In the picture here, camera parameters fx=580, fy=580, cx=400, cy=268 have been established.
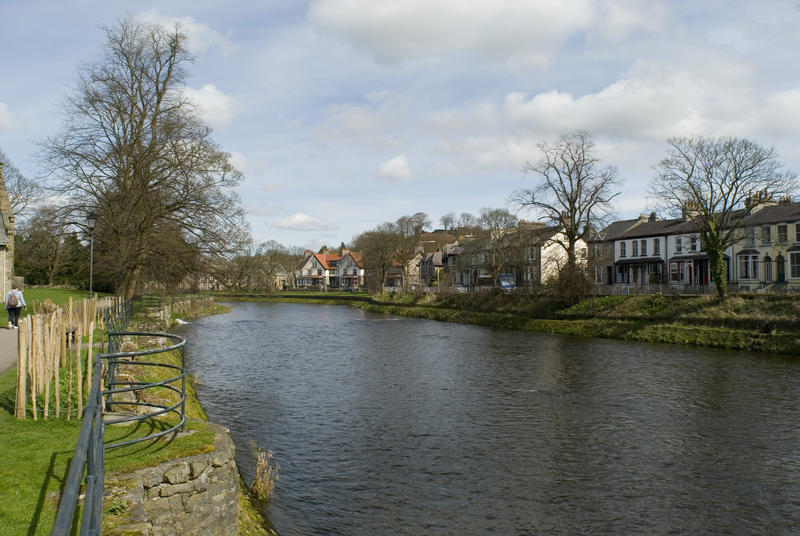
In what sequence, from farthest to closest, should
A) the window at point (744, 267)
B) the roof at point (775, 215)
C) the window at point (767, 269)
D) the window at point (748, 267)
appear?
the window at point (744, 267)
the window at point (748, 267)
the window at point (767, 269)
the roof at point (775, 215)

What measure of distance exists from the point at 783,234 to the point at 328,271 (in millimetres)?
114887

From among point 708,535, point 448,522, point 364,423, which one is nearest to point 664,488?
point 708,535

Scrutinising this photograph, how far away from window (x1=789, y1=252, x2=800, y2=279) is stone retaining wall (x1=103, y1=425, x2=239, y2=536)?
5119 cm

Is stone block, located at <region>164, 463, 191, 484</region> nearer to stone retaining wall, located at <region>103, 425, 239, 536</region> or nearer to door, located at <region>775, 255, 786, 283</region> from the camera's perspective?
stone retaining wall, located at <region>103, 425, 239, 536</region>

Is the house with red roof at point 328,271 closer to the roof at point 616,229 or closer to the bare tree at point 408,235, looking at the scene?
the bare tree at point 408,235

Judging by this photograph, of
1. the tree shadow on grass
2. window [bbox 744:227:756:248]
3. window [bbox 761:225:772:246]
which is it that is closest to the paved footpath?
the tree shadow on grass

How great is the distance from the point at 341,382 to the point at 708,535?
14.7m

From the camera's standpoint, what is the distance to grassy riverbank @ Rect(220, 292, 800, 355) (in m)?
32.4

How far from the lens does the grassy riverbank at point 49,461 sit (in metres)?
5.92

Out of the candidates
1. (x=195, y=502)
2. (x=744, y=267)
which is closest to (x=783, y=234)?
(x=744, y=267)

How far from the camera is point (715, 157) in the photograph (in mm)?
40969

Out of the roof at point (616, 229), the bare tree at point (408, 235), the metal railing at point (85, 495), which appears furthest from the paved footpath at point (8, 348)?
the bare tree at point (408, 235)

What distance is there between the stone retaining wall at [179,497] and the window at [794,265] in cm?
5119

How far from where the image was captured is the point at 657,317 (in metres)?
38.6
